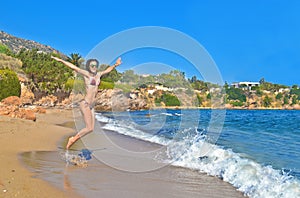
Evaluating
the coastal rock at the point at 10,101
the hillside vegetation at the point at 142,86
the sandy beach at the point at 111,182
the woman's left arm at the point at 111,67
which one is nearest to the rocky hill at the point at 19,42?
the hillside vegetation at the point at 142,86

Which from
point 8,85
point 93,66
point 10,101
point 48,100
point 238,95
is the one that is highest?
point 238,95

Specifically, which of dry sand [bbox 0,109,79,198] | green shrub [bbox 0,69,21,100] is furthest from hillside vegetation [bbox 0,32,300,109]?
dry sand [bbox 0,109,79,198]

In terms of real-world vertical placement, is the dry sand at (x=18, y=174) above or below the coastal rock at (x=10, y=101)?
below

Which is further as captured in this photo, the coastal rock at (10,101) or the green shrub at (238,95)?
the green shrub at (238,95)

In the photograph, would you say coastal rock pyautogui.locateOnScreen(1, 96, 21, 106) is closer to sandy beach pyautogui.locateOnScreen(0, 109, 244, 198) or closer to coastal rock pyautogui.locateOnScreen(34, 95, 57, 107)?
sandy beach pyautogui.locateOnScreen(0, 109, 244, 198)

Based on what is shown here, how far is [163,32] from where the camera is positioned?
29.2 feet

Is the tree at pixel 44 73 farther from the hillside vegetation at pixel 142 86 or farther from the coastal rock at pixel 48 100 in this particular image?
the coastal rock at pixel 48 100

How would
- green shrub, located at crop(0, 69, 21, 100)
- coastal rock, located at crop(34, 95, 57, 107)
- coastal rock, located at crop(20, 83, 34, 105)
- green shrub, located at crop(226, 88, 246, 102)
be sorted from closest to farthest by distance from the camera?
green shrub, located at crop(0, 69, 21, 100) → coastal rock, located at crop(20, 83, 34, 105) → coastal rock, located at crop(34, 95, 57, 107) → green shrub, located at crop(226, 88, 246, 102)

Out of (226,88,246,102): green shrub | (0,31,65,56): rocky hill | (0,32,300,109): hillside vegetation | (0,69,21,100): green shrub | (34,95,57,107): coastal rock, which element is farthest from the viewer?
(0,31,65,56): rocky hill

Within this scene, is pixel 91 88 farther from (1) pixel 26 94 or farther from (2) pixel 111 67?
(1) pixel 26 94

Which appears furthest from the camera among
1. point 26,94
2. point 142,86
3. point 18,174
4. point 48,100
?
point 48,100

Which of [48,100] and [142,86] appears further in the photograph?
[48,100]

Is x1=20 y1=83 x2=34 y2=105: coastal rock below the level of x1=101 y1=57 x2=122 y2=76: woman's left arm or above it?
above

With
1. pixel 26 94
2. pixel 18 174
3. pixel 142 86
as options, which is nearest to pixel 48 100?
pixel 26 94
